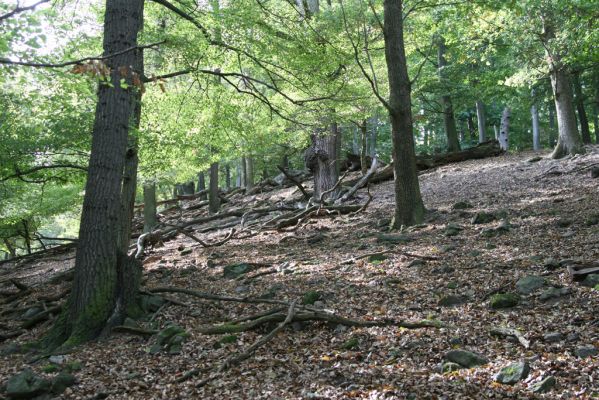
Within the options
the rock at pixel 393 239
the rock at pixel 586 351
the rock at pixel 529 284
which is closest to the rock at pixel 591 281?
the rock at pixel 529 284

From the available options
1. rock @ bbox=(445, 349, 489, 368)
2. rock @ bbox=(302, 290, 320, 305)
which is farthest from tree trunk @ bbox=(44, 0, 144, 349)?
rock @ bbox=(445, 349, 489, 368)

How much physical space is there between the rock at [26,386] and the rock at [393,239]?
5.72 metres

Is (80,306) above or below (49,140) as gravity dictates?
below

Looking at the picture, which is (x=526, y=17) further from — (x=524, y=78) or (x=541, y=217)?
(x=541, y=217)

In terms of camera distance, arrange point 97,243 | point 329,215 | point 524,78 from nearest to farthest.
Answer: point 97,243 → point 329,215 → point 524,78

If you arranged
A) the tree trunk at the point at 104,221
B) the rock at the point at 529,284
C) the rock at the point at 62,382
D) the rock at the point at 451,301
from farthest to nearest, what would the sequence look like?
the tree trunk at the point at 104,221 → the rock at the point at 451,301 → the rock at the point at 529,284 → the rock at the point at 62,382

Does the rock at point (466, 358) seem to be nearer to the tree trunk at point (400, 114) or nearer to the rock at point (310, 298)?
the rock at point (310, 298)

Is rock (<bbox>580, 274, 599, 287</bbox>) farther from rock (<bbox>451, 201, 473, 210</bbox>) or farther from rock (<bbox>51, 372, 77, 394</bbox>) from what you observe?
rock (<bbox>51, 372, 77, 394</bbox>)

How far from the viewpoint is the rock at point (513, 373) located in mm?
3420

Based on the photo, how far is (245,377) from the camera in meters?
4.17

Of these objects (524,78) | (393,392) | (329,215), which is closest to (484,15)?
(524,78)

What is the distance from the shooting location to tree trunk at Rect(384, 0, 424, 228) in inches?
356

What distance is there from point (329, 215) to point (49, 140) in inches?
263

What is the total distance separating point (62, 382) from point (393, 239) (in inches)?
223
